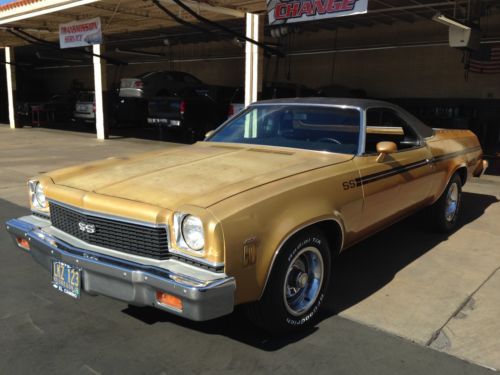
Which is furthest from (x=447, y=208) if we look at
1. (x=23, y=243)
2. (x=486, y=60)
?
(x=486, y=60)

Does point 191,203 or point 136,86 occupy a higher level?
point 136,86

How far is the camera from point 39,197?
11.6 feet

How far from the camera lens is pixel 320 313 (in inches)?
135

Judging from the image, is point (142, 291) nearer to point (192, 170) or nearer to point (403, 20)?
point (192, 170)

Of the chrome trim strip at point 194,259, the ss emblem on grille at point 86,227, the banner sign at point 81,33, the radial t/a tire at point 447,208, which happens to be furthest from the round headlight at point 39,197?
the banner sign at point 81,33

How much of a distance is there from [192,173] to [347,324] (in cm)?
148

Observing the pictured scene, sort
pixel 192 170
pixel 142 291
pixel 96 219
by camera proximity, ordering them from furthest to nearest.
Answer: pixel 192 170
pixel 96 219
pixel 142 291

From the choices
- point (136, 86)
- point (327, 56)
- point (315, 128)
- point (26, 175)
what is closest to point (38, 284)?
point (315, 128)

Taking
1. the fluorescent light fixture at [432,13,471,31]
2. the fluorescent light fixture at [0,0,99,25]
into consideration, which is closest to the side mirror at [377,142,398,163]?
the fluorescent light fixture at [432,13,471,31]

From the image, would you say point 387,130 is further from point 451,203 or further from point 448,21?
point 448,21

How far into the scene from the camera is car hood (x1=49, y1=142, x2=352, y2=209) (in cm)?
283

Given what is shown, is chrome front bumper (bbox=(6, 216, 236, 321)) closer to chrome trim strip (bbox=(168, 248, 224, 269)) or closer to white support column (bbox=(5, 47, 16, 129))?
chrome trim strip (bbox=(168, 248, 224, 269))

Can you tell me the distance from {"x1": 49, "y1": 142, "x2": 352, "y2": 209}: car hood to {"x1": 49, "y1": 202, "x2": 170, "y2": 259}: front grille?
0.52 feet

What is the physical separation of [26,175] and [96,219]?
22.3 feet
